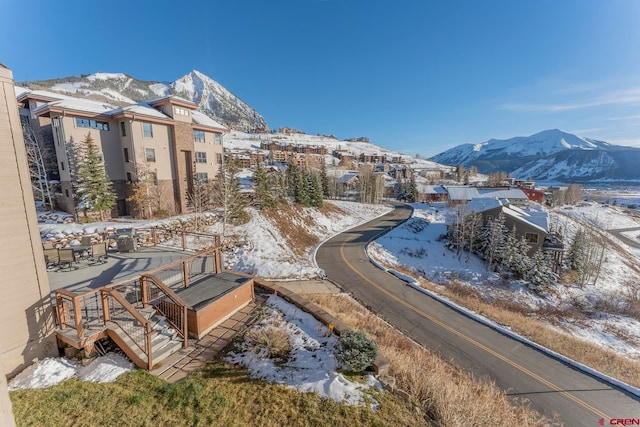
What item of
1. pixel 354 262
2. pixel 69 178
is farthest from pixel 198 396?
pixel 69 178

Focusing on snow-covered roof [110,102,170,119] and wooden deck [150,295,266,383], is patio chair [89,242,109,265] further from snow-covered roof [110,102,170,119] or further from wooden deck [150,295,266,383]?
snow-covered roof [110,102,170,119]

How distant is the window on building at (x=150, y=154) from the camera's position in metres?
25.5

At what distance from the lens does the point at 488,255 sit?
31.0m

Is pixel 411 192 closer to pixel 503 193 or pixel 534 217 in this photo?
pixel 503 193

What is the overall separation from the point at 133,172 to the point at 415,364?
28.5 m

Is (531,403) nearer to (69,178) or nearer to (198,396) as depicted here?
(198,396)

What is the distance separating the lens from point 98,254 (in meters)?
12.1

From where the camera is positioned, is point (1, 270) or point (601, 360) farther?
point (601, 360)

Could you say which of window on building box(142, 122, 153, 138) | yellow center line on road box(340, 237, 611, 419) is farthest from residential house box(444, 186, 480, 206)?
window on building box(142, 122, 153, 138)

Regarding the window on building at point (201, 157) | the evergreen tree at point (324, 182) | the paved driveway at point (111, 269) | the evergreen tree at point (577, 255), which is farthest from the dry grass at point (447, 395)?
the evergreen tree at point (324, 182)

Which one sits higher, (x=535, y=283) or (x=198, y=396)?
(x=198, y=396)

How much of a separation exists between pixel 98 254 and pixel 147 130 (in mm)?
18056

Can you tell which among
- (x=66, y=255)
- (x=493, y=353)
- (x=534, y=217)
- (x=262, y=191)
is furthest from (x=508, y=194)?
(x=66, y=255)

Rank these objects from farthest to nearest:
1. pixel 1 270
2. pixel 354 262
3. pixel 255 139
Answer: pixel 255 139 < pixel 354 262 < pixel 1 270
